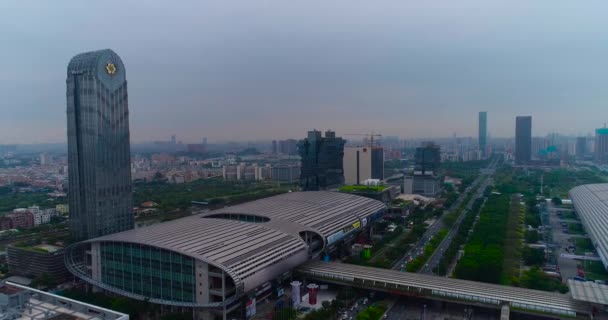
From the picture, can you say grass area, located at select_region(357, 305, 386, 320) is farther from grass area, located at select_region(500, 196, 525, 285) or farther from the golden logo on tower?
the golden logo on tower

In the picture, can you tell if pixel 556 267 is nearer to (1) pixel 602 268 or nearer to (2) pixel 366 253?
(1) pixel 602 268

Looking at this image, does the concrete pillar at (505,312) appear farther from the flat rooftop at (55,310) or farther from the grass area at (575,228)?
the grass area at (575,228)

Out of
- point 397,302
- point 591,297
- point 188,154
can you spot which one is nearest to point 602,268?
point 591,297

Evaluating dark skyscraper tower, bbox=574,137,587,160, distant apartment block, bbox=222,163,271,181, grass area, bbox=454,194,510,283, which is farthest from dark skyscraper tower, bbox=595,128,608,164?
distant apartment block, bbox=222,163,271,181

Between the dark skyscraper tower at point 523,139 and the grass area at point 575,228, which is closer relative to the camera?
the grass area at point 575,228

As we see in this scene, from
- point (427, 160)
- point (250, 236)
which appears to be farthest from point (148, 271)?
point (427, 160)

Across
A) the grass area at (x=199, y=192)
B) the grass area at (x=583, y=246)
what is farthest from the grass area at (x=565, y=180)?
the grass area at (x=199, y=192)

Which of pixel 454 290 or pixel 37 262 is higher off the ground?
pixel 37 262

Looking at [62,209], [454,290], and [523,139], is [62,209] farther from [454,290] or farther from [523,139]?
[523,139]
